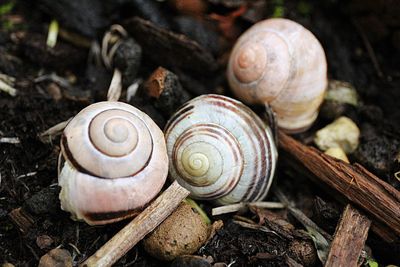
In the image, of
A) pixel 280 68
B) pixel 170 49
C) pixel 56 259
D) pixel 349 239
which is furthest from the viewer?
pixel 170 49

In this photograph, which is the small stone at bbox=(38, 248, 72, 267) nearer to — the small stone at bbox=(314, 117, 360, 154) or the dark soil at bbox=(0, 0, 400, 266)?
the dark soil at bbox=(0, 0, 400, 266)

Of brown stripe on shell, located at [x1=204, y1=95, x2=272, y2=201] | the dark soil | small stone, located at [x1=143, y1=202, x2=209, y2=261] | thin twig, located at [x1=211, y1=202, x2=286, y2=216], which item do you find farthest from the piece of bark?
small stone, located at [x1=143, y1=202, x2=209, y2=261]

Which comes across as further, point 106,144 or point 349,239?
point 349,239

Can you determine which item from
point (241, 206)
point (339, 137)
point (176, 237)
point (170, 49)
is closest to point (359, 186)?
point (339, 137)

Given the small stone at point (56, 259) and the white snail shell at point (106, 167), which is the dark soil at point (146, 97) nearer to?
the small stone at point (56, 259)

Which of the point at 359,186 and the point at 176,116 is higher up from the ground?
the point at 359,186

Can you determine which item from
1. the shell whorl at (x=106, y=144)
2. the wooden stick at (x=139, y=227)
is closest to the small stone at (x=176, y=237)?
the wooden stick at (x=139, y=227)

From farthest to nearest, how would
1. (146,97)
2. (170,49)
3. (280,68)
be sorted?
(170,49) → (146,97) → (280,68)

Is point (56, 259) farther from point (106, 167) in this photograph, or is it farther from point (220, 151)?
point (220, 151)

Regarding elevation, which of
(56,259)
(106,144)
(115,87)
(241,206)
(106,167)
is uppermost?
(106,144)
